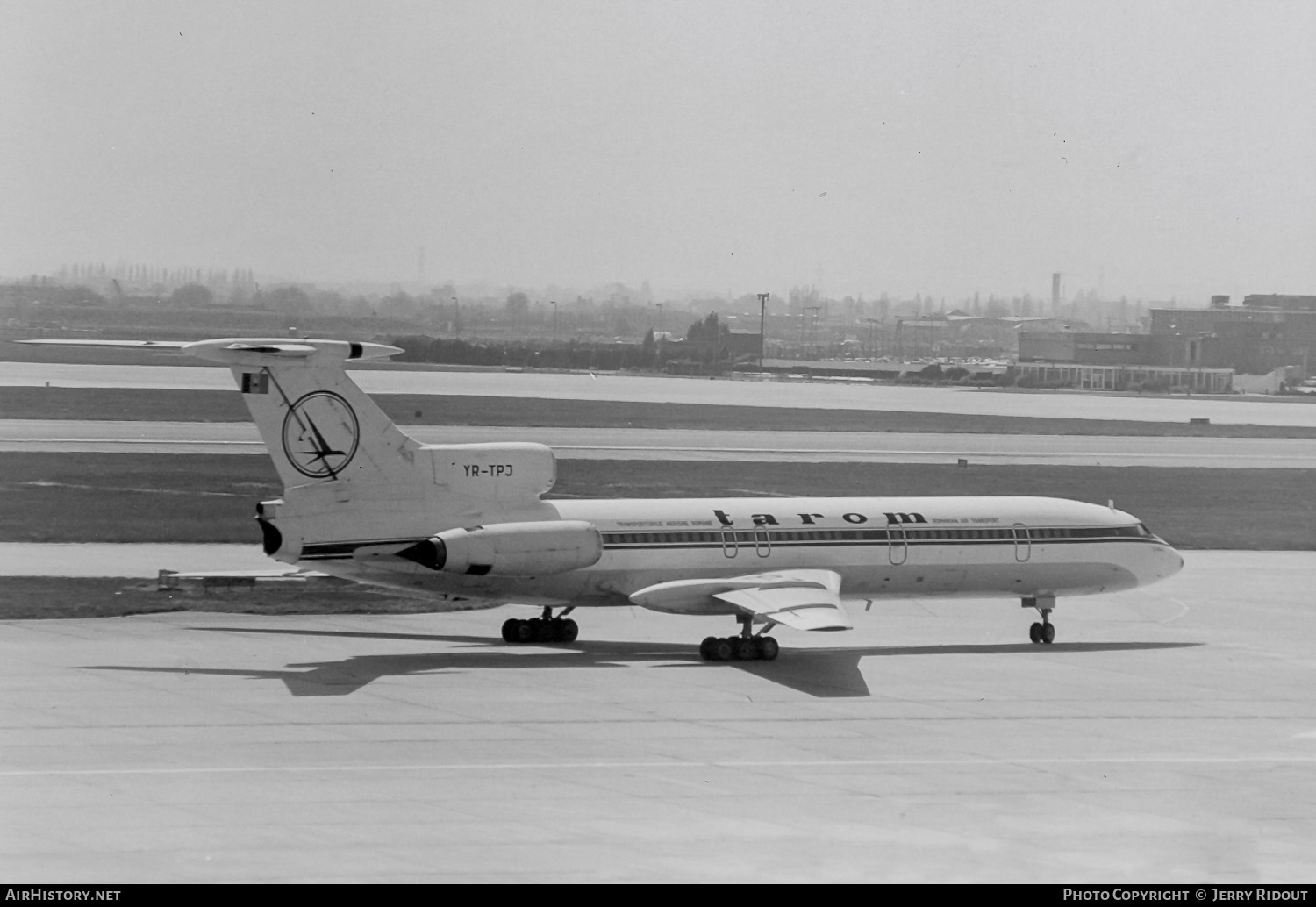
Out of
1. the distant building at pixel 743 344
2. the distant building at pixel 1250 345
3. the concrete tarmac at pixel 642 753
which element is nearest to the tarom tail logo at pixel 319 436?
the concrete tarmac at pixel 642 753

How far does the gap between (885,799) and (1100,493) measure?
4475cm

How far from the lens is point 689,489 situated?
196 feet

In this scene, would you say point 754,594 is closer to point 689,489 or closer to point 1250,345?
point 689,489

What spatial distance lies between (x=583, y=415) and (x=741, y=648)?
5643cm

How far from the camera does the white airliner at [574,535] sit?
29875 mm

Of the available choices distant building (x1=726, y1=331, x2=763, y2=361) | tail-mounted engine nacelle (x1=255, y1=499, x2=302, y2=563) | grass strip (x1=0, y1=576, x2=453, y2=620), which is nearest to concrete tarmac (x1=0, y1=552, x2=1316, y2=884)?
grass strip (x1=0, y1=576, x2=453, y2=620)

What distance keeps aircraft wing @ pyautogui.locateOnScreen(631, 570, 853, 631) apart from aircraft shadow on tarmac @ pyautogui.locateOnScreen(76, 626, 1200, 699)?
1057mm

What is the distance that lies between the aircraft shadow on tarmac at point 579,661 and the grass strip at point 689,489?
58.0 ft

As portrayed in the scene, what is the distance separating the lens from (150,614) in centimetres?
3453

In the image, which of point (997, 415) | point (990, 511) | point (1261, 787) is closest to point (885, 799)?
point (1261, 787)

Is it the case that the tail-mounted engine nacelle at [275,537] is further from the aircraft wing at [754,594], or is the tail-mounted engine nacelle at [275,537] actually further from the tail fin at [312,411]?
the aircraft wing at [754,594]

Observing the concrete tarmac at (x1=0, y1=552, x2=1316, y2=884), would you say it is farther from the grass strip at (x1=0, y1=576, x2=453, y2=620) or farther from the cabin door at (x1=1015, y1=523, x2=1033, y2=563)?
the cabin door at (x1=1015, y1=523, x2=1033, y2=563)

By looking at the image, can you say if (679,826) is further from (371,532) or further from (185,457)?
(185,457)

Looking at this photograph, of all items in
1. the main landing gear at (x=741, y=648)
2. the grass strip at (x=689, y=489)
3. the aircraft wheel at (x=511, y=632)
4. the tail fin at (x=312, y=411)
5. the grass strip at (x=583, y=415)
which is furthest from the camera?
the grass strip at (x=583, y=415)
